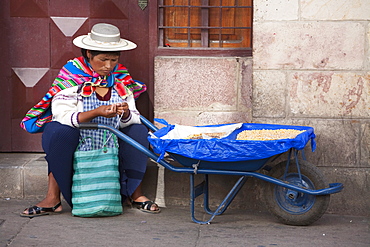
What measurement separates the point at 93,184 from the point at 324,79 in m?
1.95

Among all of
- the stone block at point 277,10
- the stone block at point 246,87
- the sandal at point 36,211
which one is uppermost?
the stone block at point 277,10

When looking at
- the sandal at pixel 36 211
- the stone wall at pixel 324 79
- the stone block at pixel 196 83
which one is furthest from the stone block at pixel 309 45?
the sandal at pixel 36 211

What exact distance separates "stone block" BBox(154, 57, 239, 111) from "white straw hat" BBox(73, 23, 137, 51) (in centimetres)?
61

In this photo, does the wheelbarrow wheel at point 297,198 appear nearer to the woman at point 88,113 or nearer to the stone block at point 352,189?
the stone block at point 352,189

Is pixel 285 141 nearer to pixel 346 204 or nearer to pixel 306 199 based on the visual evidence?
pixel 306 199

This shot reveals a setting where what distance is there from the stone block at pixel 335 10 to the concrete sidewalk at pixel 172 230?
1556mm

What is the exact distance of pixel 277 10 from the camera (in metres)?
4.84

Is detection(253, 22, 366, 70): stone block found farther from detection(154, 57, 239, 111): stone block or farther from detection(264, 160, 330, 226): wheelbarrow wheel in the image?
detection(264, 160, 330, 226): wheelbarrow wheel

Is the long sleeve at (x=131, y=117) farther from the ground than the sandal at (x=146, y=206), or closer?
farther from the ground

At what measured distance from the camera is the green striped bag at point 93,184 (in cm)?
459

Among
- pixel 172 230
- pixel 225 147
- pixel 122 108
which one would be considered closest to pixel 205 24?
pixel 122 108

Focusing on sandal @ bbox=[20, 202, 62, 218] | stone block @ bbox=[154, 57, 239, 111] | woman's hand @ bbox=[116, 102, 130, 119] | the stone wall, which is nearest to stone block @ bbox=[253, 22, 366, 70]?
the stone wall

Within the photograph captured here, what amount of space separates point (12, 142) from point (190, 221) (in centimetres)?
196

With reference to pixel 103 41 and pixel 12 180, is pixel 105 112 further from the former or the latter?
pixel 12 180
